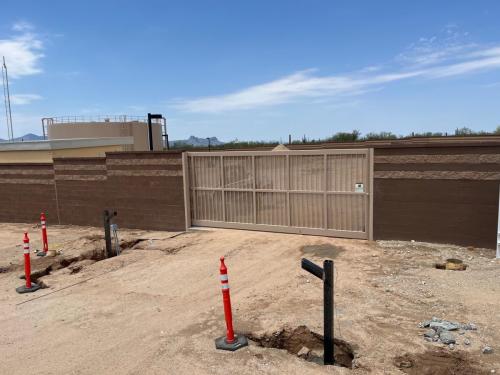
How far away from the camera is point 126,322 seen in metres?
6.46

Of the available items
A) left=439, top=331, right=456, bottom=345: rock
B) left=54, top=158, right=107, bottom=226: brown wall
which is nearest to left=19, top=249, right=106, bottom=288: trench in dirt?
left=54, top=158, right=107, bottom=226: brown wall

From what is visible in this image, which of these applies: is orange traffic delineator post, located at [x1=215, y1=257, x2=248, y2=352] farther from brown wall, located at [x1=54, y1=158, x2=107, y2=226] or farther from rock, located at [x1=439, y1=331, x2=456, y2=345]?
brown wall, located at [x1=54, y1=158, x2=107, y2=226]

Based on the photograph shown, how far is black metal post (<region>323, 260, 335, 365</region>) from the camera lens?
4.83 meters

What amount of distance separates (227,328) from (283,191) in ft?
21.1

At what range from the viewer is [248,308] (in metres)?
6.75

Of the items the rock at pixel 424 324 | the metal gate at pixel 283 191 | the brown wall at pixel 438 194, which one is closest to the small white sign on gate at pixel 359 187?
the metal gate at pixel 283 191

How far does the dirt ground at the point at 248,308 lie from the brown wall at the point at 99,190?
7.90ft

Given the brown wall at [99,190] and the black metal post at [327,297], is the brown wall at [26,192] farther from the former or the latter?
the black metal post at [327,297]

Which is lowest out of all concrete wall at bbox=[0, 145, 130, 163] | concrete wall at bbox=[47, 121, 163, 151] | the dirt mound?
the dirt mound

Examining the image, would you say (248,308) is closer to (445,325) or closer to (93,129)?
(445,325)

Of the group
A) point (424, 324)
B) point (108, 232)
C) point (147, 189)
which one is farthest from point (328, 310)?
point (147, 189)

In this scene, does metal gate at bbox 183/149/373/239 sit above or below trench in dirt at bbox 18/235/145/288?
above

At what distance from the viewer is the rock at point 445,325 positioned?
557 cm

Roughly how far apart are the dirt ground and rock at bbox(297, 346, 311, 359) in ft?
0.48
